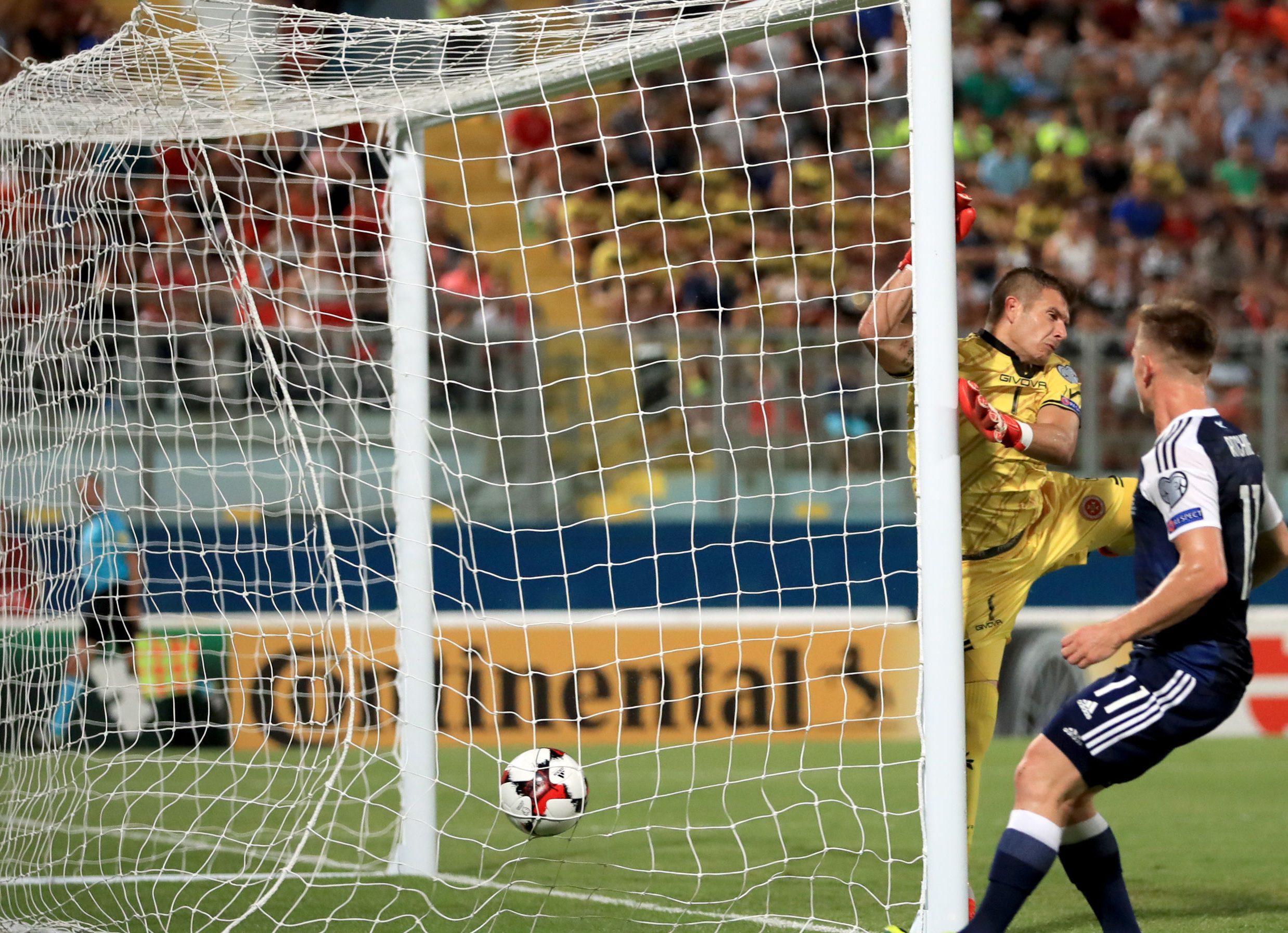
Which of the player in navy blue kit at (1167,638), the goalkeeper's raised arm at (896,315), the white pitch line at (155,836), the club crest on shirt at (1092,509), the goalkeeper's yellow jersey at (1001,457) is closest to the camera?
the player in navy blue kit at (1167,638)

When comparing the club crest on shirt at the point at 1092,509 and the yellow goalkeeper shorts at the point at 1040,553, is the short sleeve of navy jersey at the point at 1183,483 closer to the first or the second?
the yellow goalkeeper shorts at the point at 1040,553

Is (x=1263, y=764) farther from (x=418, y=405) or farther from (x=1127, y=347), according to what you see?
(x=418, y=405)

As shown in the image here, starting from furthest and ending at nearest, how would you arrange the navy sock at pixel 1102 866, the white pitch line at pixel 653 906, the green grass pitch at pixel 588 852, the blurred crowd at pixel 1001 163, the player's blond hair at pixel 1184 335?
the blurred crowd at pixel 1001 163
the green grass pitch at pixel 588 852
the white pitch line at pixel 653 906
the navy sock at pixel 1102 866
the player's blond hair at pixel 1184 335

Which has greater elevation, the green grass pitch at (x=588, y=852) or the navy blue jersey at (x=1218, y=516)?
the navy blue jersey at (x=1218, y=516)

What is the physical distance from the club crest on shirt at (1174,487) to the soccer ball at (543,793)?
2.27m

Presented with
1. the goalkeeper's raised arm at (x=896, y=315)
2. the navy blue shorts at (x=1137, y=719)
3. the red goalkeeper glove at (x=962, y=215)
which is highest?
the red goalkeeper glove at (x=962, y=215)

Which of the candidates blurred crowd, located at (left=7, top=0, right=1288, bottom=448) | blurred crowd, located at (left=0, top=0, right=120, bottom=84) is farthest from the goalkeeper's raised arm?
blurred crowd, located at (left=0, top=0, right=120, bottom=84)

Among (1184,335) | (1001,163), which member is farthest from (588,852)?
(1001,163)

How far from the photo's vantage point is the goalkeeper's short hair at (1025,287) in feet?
16.9

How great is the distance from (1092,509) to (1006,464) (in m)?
0.50

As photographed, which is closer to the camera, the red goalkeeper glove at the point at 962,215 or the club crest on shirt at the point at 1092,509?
the red goalkeeper glove at the point at 962,215

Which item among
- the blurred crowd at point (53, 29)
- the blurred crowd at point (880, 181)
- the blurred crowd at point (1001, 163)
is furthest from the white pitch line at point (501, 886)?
the blurred crowd at point (53, 29)

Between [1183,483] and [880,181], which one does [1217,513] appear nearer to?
[1183,483]

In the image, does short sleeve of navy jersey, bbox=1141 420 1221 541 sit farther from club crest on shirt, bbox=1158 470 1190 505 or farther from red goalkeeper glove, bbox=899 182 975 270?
red goalkeeper glove, bbox=899 182 975 270
